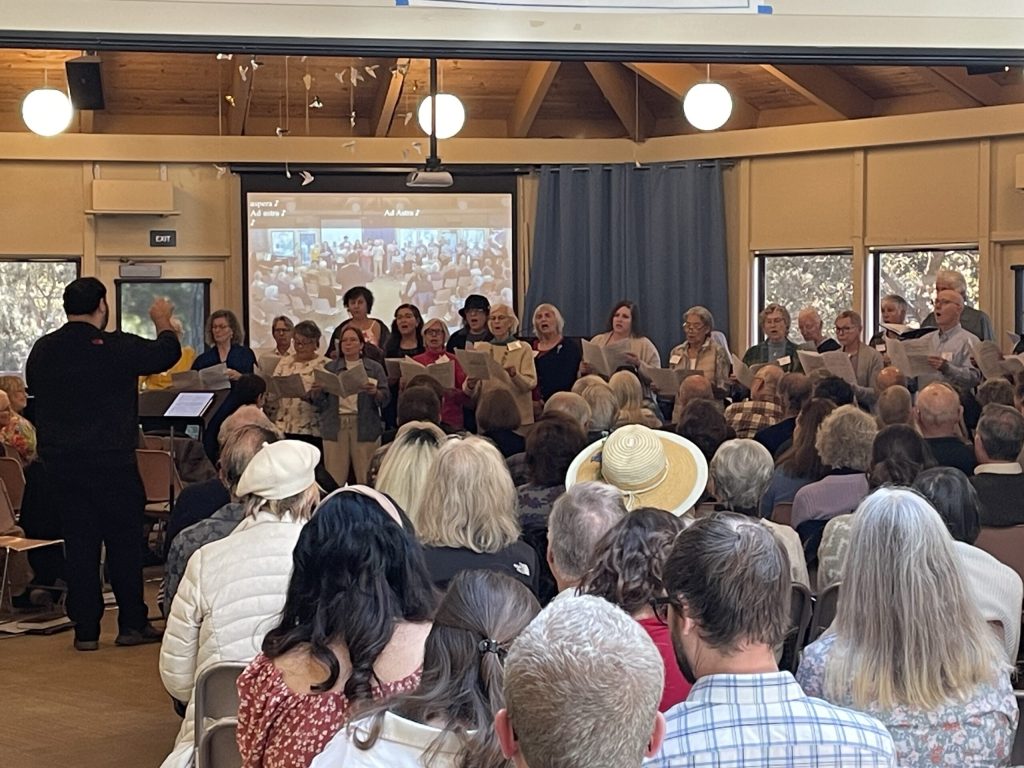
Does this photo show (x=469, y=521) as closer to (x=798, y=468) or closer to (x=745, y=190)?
(x=798, y=468)

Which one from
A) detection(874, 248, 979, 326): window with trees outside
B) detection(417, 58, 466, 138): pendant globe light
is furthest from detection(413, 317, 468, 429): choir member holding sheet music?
detection(874, 248, 979, 326): window with trees outside

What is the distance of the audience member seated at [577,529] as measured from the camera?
3.14 meters

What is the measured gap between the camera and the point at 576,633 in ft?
4.59

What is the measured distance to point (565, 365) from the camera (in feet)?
29.7

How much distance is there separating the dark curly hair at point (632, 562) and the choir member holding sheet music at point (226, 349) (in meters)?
6.54

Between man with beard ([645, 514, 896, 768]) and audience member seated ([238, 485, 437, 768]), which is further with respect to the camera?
audience member seated ([238, 485, 437, 768])

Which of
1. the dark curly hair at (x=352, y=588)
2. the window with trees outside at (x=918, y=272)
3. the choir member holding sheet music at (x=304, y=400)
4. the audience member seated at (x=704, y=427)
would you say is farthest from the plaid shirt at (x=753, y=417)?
the window with trees outside at (x=918, y=272)

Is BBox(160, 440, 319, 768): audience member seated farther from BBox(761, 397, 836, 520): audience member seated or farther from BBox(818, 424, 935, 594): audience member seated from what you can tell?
BBox(761, 397, 836, 520): audience member seated

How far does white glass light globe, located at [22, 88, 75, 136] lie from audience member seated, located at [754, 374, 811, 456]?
18.7ft

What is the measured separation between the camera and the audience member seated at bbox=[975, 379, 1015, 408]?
19.6 feet

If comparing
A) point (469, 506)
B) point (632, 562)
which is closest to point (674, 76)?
point (469, 506)

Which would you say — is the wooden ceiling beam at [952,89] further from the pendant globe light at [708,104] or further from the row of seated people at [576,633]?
the row of seated people at [576,633]

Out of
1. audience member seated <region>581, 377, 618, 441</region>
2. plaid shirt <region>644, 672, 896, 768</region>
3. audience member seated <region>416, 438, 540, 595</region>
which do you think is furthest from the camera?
audience member seated <region>581, 377, 618, 441</region>

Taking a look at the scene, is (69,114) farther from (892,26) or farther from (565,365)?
(892,26)
